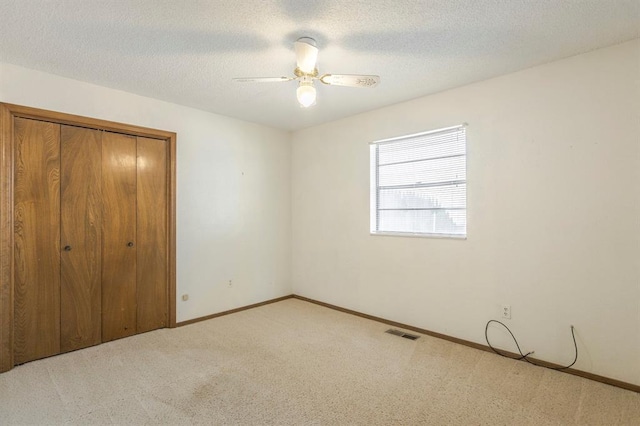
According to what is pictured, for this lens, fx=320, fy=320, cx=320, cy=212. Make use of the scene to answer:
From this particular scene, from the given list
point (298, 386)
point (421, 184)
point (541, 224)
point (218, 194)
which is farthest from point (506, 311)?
point (218, 194)

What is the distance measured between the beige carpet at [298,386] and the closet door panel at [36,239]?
10.4 inches

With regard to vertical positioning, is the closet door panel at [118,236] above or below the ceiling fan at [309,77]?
below

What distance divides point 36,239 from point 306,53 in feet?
9.46

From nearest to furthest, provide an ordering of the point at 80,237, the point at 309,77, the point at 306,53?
the point at 306,53 → the point at 309,77 → the point at 80,237

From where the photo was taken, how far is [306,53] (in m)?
2.30

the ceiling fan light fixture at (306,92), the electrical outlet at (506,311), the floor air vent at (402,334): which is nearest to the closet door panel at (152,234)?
the ceiling fan light fixture at (306,92)

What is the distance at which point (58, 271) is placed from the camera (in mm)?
2998

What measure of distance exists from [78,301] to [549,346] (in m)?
4.33

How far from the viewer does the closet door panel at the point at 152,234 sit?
11.6ft

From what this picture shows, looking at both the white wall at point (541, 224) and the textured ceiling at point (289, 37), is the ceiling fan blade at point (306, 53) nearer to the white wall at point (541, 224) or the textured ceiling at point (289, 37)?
the textured ceiling at point (289, 37)

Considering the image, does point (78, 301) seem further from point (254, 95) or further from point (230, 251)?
point (254, 95)

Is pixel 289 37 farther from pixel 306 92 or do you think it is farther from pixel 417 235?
pixel 417 235

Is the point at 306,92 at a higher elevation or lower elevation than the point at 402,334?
higher

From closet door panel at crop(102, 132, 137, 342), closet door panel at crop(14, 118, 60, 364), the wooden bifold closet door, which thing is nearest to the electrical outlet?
the wooden bifold closet door
